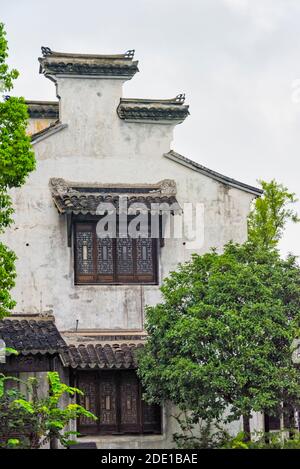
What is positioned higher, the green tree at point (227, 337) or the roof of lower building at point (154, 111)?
the roof of lower building at point (154, 111)

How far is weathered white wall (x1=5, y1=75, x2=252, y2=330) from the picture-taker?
30.0m

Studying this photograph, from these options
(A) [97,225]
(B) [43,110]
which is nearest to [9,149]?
(A) [97,225]

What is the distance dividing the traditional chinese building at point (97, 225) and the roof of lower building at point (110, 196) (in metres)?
0.03

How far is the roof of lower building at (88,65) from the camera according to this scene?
100ft

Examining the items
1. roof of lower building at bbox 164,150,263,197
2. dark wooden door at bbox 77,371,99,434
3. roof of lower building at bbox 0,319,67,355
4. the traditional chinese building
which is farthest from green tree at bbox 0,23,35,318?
roof of lower building at bbox 164,150,263,197

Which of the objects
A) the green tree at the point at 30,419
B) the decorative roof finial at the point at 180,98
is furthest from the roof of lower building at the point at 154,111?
the green tree at the point at 30,419

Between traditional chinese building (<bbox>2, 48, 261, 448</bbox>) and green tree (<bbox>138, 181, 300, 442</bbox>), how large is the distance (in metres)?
1.97

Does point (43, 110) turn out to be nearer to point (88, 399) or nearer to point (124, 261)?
point (124, 261)

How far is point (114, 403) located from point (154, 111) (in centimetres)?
718

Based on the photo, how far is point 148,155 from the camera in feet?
102

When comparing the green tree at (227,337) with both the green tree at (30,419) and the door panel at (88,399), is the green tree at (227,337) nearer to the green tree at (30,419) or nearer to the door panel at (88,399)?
the door panel at (88,399)

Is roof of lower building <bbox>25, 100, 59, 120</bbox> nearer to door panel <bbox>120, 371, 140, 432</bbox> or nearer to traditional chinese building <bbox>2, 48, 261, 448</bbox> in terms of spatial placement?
traditional chinese building <bbox>2, 48, 261, 448</bbox>

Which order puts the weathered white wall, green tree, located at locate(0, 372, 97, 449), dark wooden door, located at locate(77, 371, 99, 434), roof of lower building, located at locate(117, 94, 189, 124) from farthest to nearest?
roof of lower building, located at locate(117, 94, 189, 124), the weathered white wall, dark wooden door, located at locate(77, 371, 99, 434), green tree, located at locate(0, 372, 97, 449)
